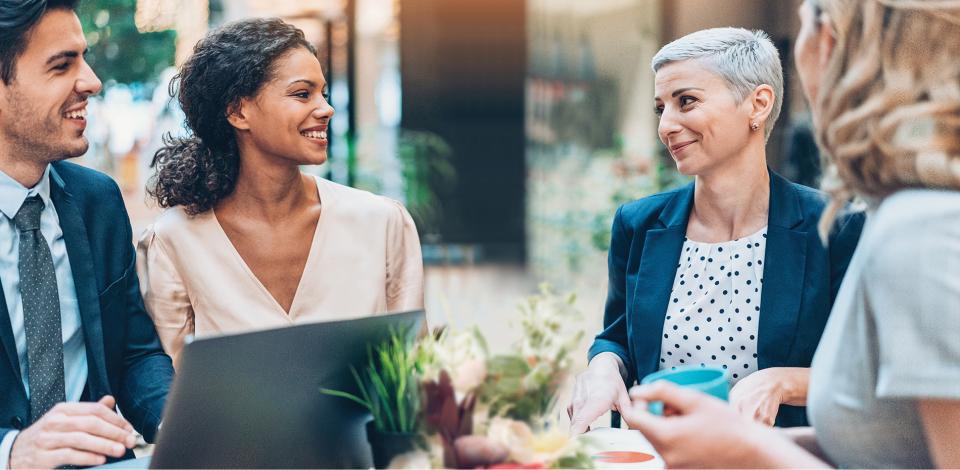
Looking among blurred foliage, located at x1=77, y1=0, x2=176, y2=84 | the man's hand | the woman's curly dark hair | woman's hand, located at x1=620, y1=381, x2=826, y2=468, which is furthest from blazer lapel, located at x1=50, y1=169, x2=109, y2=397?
blurred foliage, located at x1=77, y1=0, x2=176, y2=84

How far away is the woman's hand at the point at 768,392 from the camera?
1.86m

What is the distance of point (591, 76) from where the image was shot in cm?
602

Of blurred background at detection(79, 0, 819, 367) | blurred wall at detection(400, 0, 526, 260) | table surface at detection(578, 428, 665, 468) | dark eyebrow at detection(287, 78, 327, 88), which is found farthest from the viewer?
blurred wall at detection(400, 0, 526, 260)

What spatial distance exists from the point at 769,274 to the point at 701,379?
2.73 ft

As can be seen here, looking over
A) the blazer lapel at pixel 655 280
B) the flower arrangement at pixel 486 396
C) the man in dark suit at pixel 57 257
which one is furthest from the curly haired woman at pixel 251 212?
the flower arrangement at pixel 486 396

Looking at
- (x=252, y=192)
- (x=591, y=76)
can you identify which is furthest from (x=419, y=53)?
(x=252, y=192)

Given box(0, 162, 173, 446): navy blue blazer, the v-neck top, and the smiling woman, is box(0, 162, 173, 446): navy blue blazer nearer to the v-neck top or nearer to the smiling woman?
the v-neck top

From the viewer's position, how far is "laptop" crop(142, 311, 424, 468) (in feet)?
3.96

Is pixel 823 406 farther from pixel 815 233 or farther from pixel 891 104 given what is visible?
pixel 815 233

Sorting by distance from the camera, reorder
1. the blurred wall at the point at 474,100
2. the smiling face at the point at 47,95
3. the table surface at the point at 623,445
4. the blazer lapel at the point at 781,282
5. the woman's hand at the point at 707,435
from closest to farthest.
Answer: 1. the woman's hand at the point at 707,435
2. the table surface at the point at 623,445
3. the smiling face at the point at 47,95
4. the blazer lapel at the point at 781,282
5. the blurred wall at the point at 474,100

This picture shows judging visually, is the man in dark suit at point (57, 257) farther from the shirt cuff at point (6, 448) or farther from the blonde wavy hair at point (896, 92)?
the blonde wavy hair at point (896, 92)

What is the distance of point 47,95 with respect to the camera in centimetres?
189

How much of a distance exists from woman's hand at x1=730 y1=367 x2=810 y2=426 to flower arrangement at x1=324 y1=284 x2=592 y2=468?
70 centimetres

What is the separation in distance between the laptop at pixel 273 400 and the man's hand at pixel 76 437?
29cm
